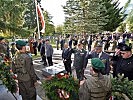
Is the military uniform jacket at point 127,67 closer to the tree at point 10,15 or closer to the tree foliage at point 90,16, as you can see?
the tree at point 10,15

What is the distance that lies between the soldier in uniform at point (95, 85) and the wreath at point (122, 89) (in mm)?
351

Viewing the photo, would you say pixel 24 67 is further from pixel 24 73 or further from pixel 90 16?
pixel 90 16

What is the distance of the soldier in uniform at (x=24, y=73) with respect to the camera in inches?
256

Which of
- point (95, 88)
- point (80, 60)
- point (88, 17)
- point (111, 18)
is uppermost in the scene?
point (88, 17)

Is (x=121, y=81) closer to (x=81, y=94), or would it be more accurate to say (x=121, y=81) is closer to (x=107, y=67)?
(x=81, y=94)

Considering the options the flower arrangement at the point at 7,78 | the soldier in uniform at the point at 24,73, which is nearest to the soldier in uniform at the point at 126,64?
the soldier in uniform at the point at 24,73

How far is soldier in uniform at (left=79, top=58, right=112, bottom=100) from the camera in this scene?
14.2ft

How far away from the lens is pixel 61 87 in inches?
228

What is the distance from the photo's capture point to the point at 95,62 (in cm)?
435

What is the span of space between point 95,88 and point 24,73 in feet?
8.45

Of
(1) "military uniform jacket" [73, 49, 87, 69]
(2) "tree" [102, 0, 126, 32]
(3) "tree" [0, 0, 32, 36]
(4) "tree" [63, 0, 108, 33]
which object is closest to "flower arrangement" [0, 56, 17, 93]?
(1) "military uniform jacket" [73, 49, 87, 69]

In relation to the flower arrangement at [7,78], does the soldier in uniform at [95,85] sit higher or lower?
higher

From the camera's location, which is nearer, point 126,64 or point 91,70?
point 91,70

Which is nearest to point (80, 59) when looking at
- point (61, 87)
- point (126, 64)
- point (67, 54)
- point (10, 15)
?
point (67, 54)
